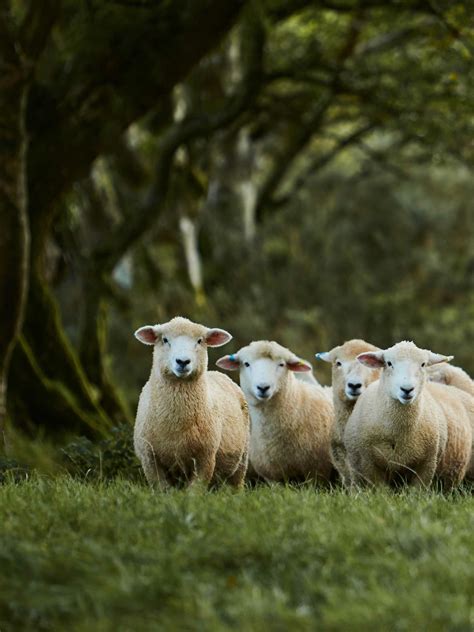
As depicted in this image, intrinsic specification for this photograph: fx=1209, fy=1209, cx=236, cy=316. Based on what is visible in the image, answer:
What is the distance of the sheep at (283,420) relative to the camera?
8.27 m

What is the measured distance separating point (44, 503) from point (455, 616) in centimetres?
253

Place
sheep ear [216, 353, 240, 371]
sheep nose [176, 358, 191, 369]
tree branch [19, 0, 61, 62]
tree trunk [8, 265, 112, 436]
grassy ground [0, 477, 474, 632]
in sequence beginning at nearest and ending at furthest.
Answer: grassy ground [0, 477, 474, 632] < sheep nose [176, 358, 191, 369] < sheep ear [216, 353, 240, 371] < tree branch [19, 0, 61, 62] < tree trunk [8, 265, 112, 436]

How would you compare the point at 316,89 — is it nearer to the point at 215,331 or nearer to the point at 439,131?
the point at 439,131

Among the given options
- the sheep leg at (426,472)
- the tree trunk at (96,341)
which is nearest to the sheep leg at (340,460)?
the sheep leg at (426,472)

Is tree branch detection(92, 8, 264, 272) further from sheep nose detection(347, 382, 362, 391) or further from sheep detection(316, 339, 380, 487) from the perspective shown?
sheep nose detection(347, 382, 362, 391)

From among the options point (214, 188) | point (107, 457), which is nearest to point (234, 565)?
point (107, 457)

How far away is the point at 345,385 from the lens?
841 cm

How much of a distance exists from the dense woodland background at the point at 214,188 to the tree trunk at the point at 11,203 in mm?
17

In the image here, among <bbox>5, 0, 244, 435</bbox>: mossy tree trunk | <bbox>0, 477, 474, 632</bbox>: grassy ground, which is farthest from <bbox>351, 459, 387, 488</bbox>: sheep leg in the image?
<bbox>5, 0, 244, 435</bbox>: mossy tree trunk

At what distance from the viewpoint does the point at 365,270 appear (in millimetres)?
25906

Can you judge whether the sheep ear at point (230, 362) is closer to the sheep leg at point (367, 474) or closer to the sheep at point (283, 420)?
the sheep at point (283, 420)

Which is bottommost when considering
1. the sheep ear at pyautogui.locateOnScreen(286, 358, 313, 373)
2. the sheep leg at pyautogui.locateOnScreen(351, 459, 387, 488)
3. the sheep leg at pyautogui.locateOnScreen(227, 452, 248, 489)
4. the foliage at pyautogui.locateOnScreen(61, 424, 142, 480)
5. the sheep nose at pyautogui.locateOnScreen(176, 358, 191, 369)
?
the foliage at pyautogui.locateOnScreen(61, 424, 142, 480)

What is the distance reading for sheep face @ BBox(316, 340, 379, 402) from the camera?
27.2 feet

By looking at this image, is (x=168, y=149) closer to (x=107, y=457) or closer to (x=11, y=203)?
(x=11, y=203)
